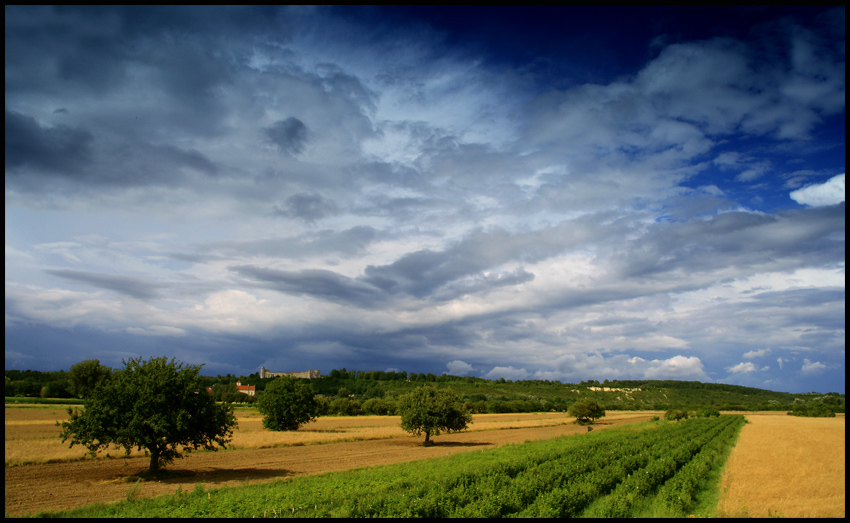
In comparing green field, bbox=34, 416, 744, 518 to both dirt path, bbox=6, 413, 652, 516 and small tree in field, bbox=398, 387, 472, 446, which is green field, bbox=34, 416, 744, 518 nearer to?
dirt path, bbox=6, 413, 652, 516

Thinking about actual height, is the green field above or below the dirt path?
above

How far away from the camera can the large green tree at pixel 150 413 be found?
75.7ft

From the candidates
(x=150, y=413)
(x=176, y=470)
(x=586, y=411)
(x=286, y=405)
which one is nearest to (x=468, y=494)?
(x=150, y=413)

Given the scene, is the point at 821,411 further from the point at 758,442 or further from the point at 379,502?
the point at 379,502

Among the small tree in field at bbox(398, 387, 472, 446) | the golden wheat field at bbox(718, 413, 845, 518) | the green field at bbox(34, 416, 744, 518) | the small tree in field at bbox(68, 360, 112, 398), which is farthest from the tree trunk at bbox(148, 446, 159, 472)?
the small tree in field at bbox(68, 360, 112, 398)

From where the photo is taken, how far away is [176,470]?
27000 mm

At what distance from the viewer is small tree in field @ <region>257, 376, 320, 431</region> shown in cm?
5872

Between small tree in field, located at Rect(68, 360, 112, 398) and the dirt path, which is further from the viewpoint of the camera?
small tree in field, located at Rect(68, 360, 112, 398)

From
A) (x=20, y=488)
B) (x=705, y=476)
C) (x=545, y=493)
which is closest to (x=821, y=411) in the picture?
(x=705, y=476)

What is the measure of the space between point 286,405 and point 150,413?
122ft

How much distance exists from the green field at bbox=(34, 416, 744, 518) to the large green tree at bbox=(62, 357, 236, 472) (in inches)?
184

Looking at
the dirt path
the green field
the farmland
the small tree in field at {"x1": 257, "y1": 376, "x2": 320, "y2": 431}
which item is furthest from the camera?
the small tree in field at {"x1": 257, "y1": 376, "x2": 320, "y2": 431}

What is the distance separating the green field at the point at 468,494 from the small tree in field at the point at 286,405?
34.7 meters

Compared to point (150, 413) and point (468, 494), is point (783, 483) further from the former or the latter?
point (150, 413)
